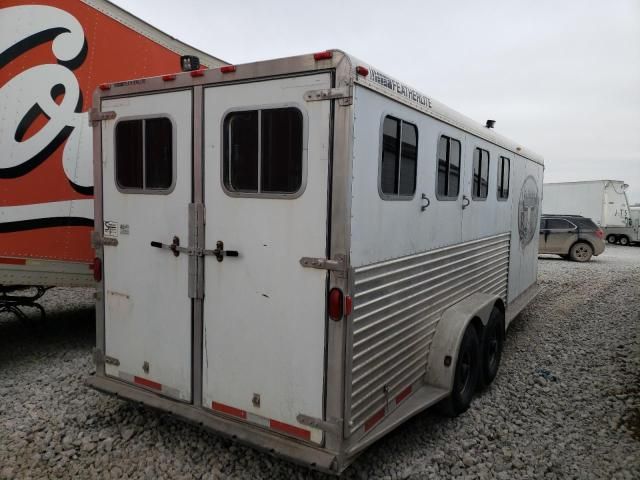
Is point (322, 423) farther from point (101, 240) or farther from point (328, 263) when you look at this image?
point (101, 240)

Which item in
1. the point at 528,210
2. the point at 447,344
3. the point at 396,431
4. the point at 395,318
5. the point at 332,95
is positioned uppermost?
the point at 332,95

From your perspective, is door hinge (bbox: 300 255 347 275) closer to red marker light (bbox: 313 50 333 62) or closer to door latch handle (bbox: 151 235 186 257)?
door latch handle (bbox: 151 235 186 257)

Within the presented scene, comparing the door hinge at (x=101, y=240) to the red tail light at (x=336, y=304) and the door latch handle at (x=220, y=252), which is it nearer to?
the door latch handle at (x=220, y=252)

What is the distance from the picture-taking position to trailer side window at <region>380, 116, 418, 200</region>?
3.37 metres

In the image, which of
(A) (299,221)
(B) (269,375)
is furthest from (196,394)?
(A) (299,221)

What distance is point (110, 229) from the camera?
13.2 feet

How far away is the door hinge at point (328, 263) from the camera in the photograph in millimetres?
2934

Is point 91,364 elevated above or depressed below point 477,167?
below

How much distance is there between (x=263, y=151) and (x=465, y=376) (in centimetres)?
284

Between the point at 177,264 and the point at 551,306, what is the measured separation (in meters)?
7.82

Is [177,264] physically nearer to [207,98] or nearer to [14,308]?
[207,98]

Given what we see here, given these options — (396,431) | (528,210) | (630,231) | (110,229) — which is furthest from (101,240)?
(630,231)

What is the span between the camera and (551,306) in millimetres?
9305

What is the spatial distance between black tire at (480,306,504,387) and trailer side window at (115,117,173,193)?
3.30 metres
